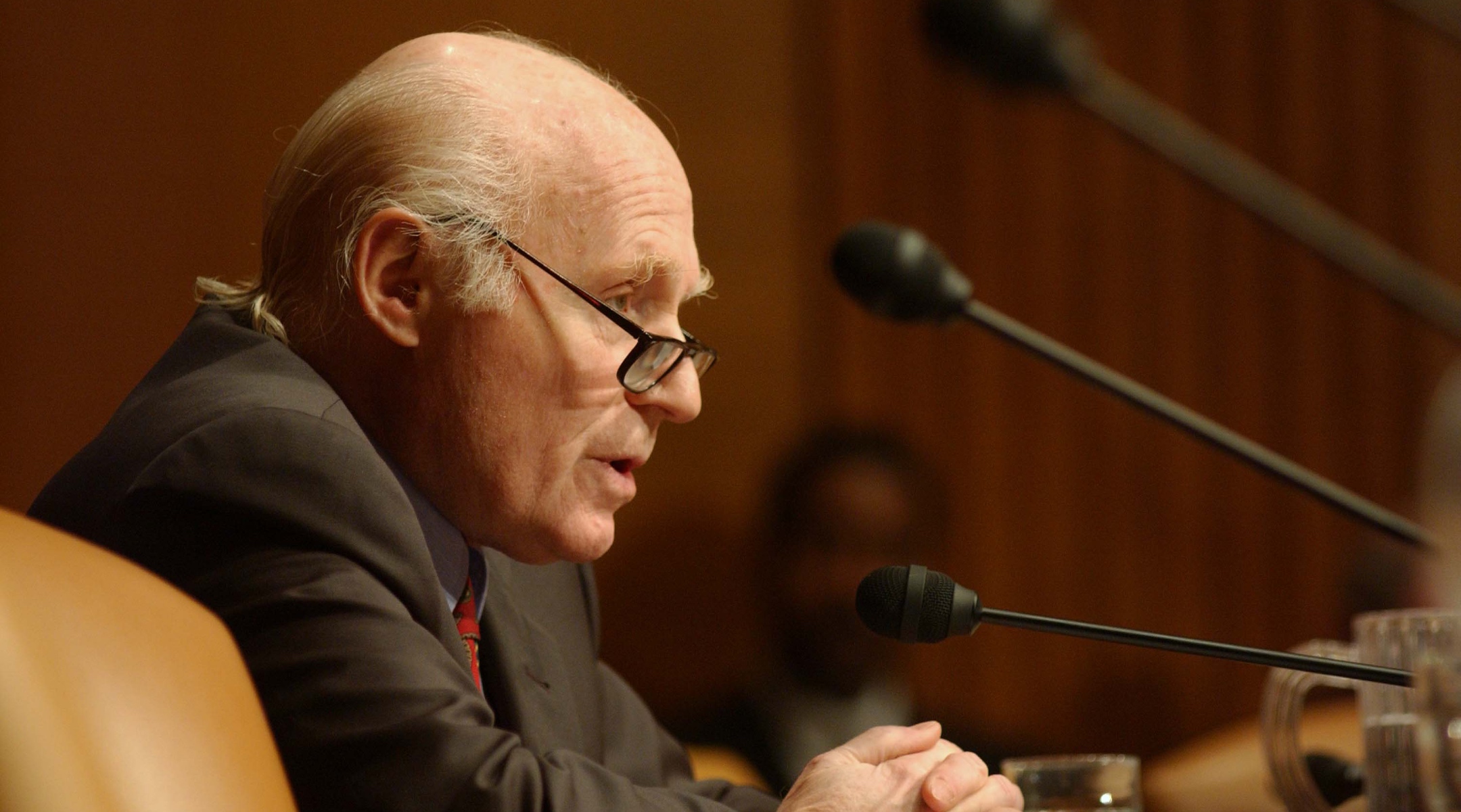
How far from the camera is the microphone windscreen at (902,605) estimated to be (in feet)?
3.95

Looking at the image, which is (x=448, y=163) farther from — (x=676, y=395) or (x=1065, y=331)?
(x=1065, y=331)

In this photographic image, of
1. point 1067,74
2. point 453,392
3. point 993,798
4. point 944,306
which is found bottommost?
point 993,798

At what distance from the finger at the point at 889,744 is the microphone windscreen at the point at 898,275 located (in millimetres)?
519

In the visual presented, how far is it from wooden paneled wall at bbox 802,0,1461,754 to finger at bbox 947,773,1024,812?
104 inches

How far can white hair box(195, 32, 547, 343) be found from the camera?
1.48 metres

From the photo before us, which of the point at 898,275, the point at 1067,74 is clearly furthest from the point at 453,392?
the point at 1067,74

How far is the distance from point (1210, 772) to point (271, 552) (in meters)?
1.73

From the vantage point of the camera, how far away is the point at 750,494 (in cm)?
390

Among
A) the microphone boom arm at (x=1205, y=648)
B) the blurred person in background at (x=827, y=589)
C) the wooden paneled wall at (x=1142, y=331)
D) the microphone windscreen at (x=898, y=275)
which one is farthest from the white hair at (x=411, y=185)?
the wooden paneled wall at (x=1142, y=331)

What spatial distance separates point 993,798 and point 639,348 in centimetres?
56

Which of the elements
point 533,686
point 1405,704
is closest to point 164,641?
point 533,686

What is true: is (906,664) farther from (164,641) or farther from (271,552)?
(164,641)

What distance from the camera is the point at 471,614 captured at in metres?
1.58

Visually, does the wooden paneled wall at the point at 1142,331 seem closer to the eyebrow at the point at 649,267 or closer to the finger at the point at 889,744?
the eyebrow at the point at 649,267
